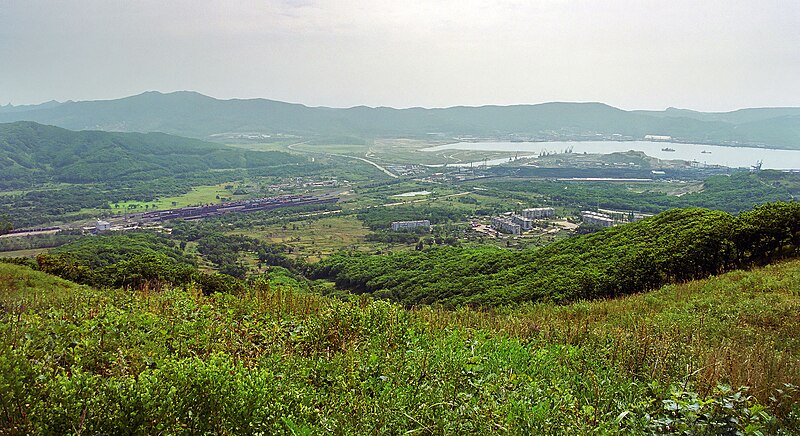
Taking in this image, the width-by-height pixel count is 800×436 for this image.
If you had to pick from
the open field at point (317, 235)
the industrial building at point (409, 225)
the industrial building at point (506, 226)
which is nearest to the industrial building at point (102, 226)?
the open field at point (317, 235)

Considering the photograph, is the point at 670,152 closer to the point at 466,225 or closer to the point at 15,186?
the point at 466,225

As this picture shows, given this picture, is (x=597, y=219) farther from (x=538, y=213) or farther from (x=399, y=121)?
(x=399, y=121)

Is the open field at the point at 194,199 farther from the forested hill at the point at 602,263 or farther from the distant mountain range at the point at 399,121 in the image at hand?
the distant mountain range at the point at 399,121

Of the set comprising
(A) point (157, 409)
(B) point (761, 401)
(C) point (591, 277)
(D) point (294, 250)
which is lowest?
(D) point (294, 250)

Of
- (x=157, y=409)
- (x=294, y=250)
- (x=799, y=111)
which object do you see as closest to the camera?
(x=157, y=409)

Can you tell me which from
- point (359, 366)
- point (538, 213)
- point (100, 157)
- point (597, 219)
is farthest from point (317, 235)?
point (100, 157)

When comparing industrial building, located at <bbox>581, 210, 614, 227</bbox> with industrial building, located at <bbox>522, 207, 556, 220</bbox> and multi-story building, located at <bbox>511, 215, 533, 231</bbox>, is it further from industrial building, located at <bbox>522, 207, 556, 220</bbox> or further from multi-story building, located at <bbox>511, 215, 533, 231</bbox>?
multi-story building, located at <bbox>511, 215, 533, 231</bbox>

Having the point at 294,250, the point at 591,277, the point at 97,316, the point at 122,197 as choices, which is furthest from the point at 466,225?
the point at 122,197
